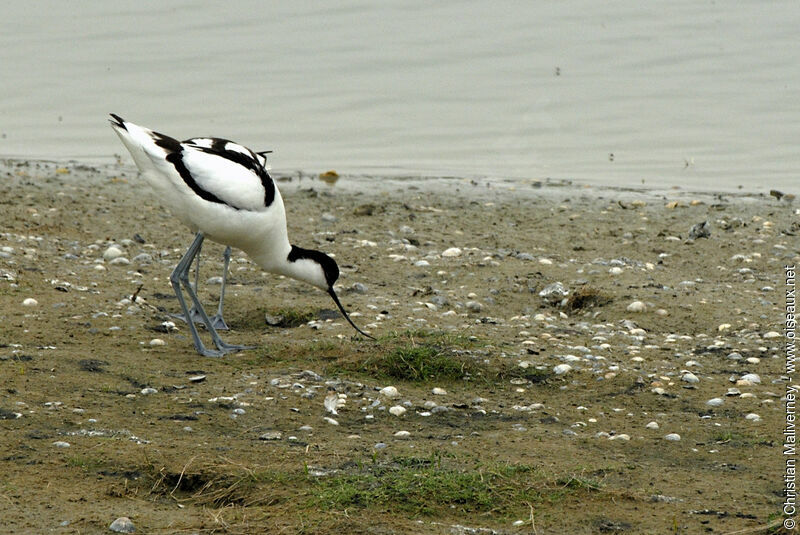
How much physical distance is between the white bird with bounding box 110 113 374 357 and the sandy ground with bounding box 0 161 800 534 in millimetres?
291

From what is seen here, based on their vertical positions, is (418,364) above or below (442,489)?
above

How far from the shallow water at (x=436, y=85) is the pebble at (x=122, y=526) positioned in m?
6.69

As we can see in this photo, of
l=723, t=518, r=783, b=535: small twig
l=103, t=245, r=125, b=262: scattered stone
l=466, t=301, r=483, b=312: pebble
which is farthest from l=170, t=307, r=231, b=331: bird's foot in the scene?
l=723, t=518, r=783, b=535: small twig

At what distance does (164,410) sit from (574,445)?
163 cm

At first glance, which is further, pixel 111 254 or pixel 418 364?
pixel 111 254

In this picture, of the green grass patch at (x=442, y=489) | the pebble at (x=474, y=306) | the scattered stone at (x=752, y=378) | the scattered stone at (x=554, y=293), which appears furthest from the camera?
the scattered stone at (x=554, y=293)

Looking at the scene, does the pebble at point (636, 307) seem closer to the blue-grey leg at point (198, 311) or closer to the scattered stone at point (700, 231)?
the scattered stone at point (700, 231)

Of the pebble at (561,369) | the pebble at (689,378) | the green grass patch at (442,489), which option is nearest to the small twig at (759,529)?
the green grass patch at (442,489)

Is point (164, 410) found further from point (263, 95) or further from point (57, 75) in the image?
point (57, 75)

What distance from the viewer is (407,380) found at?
4.77 meters

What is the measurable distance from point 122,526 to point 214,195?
236 centimetres

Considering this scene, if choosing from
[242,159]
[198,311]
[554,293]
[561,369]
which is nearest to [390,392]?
[561,369]

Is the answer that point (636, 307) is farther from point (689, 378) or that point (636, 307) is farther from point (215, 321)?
point (215, 321)

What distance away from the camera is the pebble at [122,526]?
10.4 feet
